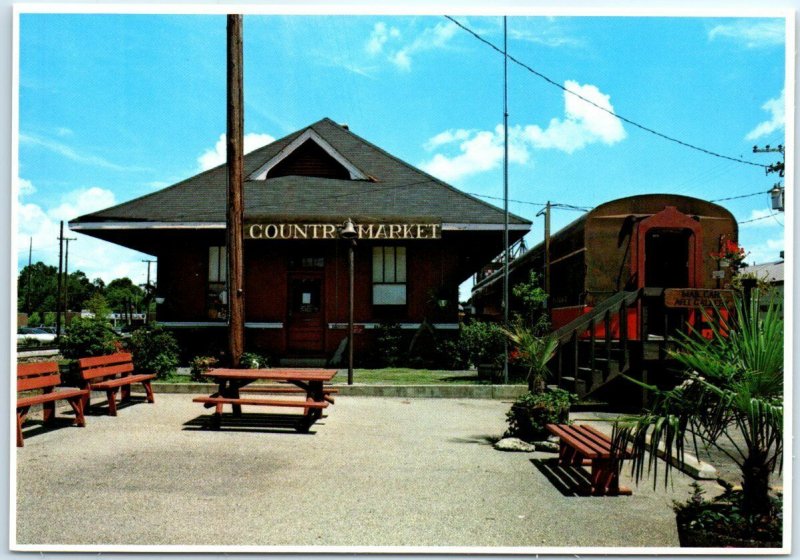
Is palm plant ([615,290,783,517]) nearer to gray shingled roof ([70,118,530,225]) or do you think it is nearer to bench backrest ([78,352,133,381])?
bench backrest ([78,352,133,381])

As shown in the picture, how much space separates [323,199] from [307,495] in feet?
35.9

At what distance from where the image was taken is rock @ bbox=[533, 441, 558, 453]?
6.93m

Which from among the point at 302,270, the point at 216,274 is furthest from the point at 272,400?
the point at 216,274

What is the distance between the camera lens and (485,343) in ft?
38.6

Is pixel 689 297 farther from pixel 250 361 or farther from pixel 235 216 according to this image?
pixel 250 361

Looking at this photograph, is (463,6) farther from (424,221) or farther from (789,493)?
(424,221)

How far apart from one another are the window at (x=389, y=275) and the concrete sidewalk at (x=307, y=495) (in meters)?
7.28

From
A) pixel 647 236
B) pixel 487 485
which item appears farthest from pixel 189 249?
pixel 487 485

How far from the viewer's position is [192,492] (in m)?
5.32

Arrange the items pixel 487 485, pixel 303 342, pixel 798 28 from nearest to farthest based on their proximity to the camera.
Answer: pixel 798 28
pixel 487 485
pixel 303 342

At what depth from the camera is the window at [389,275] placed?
49.0 ft

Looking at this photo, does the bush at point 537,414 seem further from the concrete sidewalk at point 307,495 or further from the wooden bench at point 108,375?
the wooden bench at point 108,375

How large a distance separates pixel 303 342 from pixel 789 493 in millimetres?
11444

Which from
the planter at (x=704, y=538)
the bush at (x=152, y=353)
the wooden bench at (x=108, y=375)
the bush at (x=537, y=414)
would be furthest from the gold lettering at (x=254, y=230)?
the planter at (x=704, y=538)
